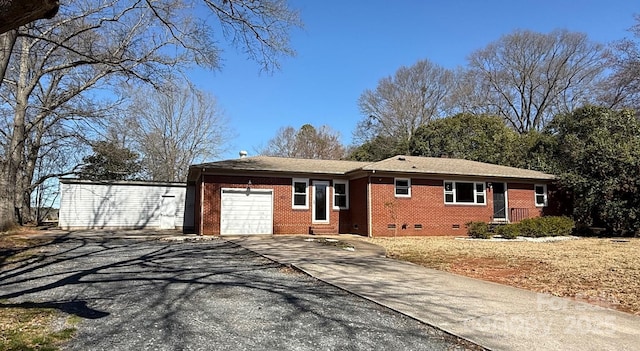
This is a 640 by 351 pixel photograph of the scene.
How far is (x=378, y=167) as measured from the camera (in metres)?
16.8

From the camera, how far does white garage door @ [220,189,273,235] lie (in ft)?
53.4

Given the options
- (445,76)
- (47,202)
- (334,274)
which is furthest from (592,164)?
(47,202)

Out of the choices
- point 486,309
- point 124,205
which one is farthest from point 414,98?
point 486,309

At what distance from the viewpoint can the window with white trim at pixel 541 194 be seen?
19859 millimetres

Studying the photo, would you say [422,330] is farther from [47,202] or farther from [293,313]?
[47,202]

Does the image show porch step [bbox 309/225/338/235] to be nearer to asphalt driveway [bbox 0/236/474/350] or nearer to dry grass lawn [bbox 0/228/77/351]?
asphalt driveway [bbox 0/236/474/350]

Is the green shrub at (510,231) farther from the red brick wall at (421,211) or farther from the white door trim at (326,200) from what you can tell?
the white door trim at (326,200)

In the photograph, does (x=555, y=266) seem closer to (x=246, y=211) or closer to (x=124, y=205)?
(x=246, y=211)

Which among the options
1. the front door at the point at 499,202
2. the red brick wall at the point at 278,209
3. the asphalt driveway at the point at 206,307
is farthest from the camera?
the front door at the point at 499,202

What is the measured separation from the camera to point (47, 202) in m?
29.8

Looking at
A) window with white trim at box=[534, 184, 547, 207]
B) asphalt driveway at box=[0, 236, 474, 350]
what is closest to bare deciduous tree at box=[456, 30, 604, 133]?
window with white trim at box=[534, 184, 547, 207]

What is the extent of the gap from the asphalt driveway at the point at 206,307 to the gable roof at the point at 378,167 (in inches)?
320

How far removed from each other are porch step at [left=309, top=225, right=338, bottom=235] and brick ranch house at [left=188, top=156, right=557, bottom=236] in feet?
0.14

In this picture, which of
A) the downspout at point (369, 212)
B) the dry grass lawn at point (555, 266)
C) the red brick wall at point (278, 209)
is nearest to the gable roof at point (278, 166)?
the red brick wall at point (278, 209)
